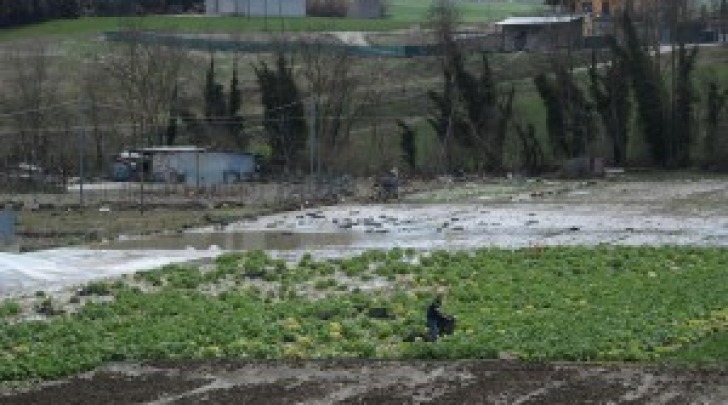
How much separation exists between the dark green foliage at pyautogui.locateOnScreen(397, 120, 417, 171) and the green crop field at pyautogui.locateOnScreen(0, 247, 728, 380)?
37.4 meters

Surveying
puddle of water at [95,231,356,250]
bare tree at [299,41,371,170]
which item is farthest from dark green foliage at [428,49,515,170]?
puddle of water at [95,231,356,250]

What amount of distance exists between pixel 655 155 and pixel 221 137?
22.6 meters

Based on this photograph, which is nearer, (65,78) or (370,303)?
(370,303)

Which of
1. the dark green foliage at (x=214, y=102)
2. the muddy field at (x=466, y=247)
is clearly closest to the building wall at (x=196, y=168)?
the muddy field at (x=466, y=247)

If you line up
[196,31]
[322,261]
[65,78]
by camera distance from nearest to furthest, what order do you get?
1. [322,261]
2. [65,78]
3. [196,31]

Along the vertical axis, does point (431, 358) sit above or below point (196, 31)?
below

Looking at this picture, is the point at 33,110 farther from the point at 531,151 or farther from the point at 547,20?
the point at 547,20

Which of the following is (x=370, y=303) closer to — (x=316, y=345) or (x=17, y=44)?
(x=316, y=345)

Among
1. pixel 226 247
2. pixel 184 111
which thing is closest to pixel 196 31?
pixel 184 111

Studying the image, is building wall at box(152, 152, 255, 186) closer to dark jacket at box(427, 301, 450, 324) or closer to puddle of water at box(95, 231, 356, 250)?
puddle of water at box(95, 231, 356, 250)

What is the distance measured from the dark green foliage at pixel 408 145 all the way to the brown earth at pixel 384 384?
49885 millimetres

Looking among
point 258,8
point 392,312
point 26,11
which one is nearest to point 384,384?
point 392,312

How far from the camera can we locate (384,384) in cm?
1762

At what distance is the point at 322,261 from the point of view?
105 feet
